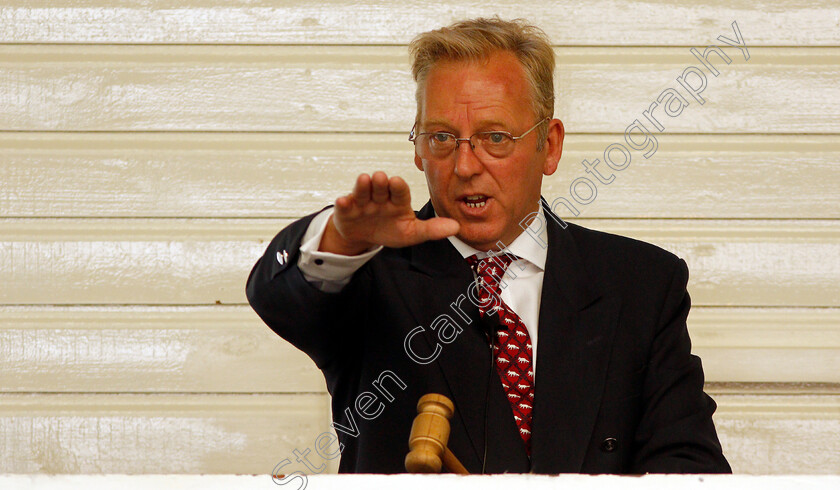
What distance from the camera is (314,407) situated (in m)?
3.02

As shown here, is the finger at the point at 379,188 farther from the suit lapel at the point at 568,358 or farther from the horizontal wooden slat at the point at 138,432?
the horizontal wooden slat at the point at 138,432

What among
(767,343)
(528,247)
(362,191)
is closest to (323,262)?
(362,191)

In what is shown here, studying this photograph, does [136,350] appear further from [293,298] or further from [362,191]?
[362,191]

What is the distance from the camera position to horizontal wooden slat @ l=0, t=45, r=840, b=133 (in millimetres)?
2973

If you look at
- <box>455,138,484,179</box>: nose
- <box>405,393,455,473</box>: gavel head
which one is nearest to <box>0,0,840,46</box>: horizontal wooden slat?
<box>455,138,484,179</box>: nose

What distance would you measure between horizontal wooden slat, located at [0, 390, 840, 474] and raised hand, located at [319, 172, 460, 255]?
1630 mm

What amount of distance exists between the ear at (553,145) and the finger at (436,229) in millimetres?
755

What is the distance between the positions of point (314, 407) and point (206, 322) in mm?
484

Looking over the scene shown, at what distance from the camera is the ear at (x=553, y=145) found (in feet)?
7.03

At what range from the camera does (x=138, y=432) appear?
2988mm

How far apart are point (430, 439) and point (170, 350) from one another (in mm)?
1973

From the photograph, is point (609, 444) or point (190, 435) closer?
point (609, 444)
